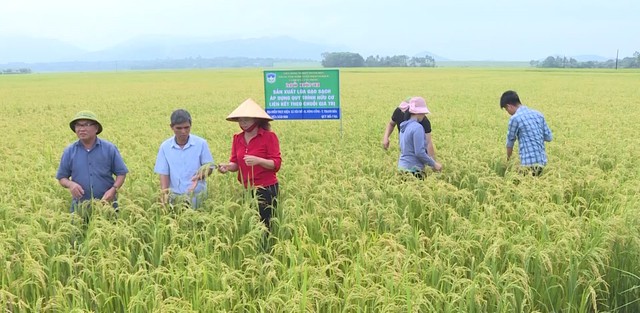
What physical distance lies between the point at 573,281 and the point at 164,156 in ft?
12.3

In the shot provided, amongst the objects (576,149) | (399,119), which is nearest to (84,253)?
(399,119)

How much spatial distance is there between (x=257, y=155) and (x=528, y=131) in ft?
11.9

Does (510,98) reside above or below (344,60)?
below

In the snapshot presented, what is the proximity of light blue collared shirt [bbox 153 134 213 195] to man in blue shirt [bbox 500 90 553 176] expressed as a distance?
12.6 feet

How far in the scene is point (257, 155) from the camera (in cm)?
478

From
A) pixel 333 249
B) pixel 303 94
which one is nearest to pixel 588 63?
pixel 303 94

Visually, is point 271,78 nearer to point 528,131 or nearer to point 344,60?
point 528,131

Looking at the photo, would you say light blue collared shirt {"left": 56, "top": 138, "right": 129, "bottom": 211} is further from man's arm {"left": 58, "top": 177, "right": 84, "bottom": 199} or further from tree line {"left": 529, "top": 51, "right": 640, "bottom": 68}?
tree line {"left": 529, "top": 51, "right": 640, "bottom": 68}

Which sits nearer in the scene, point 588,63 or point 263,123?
point 263,123

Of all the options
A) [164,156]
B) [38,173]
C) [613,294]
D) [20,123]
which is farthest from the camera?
[20,123]

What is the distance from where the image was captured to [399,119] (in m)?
7.75

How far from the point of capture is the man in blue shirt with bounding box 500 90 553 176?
6.38 meters

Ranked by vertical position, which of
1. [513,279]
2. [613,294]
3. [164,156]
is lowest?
[613,294]

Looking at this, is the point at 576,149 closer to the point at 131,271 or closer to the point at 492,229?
the point at 492,229
